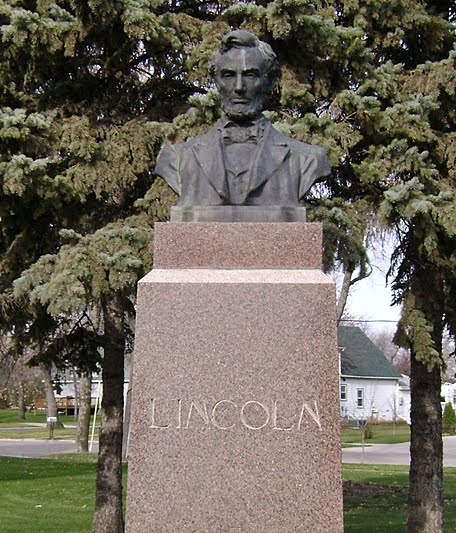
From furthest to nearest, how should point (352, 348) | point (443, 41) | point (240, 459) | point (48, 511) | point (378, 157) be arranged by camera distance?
1. point (352, 348)
2. point (48, 511)
3. point (443, 41)
4. point (378, 157)
5. point (240, 459)

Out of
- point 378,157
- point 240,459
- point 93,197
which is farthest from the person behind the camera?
point 93,197

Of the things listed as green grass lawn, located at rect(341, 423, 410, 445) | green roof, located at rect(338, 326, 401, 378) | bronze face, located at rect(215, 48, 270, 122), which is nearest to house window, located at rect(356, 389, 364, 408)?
green roof, located at rect(338, 326, 401, 378)

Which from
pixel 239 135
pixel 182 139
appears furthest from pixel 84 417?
pixel 239 135

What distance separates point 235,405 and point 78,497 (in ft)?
35.8

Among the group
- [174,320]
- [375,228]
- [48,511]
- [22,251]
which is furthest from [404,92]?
[48,511]

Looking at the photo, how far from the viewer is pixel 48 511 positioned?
13367mm

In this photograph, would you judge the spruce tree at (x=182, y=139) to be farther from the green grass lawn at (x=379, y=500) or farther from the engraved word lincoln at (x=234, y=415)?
the engraved word lincoln at (x=234, y=415)

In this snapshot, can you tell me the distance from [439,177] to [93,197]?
3775 millimetres

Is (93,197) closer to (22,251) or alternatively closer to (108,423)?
(22,251)

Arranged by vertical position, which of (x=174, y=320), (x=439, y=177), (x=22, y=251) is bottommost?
(x=174, y=320)

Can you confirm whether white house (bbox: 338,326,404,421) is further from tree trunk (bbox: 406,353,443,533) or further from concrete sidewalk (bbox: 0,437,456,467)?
tree trunk (bbox: 406,353,443,533)

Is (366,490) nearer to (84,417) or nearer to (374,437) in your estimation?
(84,417)

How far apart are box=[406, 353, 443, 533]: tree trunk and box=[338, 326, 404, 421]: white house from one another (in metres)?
40.6

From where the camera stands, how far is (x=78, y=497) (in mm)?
15195
